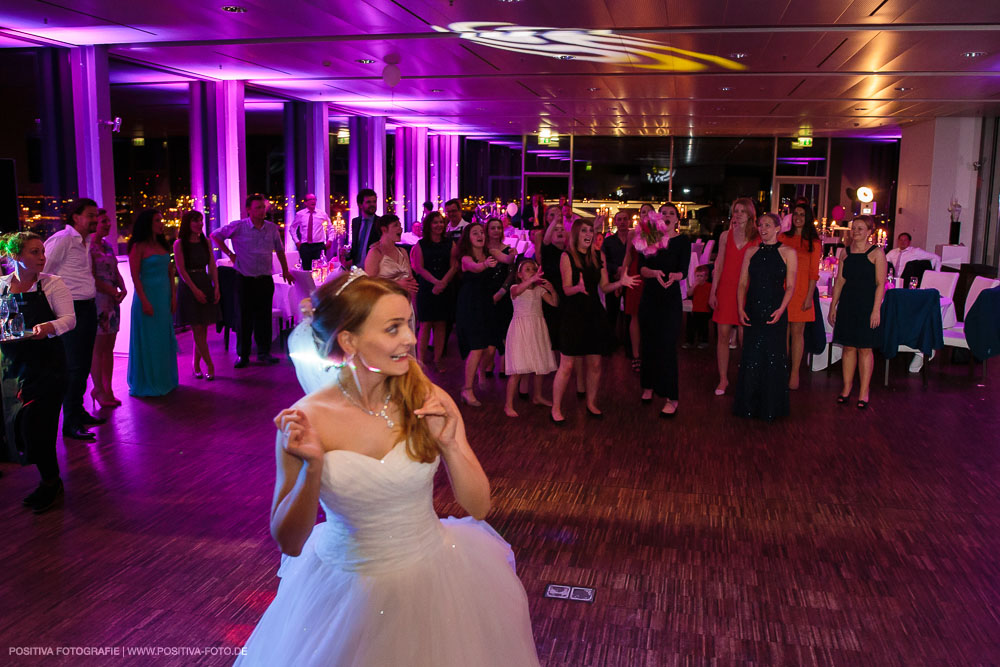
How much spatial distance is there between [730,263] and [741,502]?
270 cm

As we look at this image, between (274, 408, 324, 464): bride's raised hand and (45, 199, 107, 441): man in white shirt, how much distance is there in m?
4.40

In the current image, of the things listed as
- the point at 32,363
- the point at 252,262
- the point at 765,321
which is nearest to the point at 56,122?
the point at 252,262

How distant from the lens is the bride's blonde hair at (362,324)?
2.07 metres

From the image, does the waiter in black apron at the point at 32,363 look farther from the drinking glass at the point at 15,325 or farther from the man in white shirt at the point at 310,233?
the man in white shirt at the point at 310,233

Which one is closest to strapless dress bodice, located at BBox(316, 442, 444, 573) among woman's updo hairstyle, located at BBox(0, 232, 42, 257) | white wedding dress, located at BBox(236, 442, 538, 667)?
white wedding dress, located at BBox(236, 442, 538, 667)

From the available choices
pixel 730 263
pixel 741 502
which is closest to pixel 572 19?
pixel 730 263

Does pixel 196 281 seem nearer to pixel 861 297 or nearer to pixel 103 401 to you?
pixel 103 401

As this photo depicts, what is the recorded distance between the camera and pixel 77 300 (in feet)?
19.0

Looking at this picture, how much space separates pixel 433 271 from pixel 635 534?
384cm

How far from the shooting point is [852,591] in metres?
3.62

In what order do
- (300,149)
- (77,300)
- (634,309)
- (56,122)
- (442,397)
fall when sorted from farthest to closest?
(300,149)
(56,122)
(634,309)
(77,300)
(442,397)

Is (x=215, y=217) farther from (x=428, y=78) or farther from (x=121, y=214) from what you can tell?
(x=428, y=78)

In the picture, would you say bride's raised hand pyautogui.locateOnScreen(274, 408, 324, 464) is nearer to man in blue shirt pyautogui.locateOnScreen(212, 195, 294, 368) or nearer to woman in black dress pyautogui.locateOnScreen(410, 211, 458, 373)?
woman in black dress pyautogui.locateOnScreen(410, 211, 458, 373)

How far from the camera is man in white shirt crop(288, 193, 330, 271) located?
398 inches
